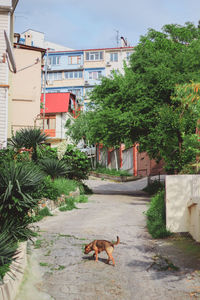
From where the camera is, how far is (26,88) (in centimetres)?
3152

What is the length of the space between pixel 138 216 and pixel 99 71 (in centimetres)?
4570

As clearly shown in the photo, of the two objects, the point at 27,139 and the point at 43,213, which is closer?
the point at 43,213

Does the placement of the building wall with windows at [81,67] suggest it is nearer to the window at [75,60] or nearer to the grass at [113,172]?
the window at [75,60]

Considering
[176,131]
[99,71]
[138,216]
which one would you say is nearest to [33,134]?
[138,216]

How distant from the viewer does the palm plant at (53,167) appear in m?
18.4

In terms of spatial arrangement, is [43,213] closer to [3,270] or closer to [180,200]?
[180,200]

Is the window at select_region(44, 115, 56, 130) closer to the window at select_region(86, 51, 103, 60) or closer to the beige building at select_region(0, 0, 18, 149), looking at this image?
the window at select_region(86, 51, 103, 60)

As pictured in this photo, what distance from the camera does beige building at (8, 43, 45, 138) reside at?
30844 mm

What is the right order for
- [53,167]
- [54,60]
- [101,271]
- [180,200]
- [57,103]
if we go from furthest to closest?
[54,60]
[57,103]
[53,167]
[180,200]
[101,271]

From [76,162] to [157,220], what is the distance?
1039 centimetres

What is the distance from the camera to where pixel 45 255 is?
925cm

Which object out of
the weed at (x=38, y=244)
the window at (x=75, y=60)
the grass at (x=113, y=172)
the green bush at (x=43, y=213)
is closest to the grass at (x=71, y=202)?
the green bush at (x=43, y=213)

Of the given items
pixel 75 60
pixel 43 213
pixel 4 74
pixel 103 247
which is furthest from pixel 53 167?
pixel 75 60

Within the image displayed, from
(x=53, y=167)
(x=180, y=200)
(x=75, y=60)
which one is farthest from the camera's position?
(x=75, y=60)
